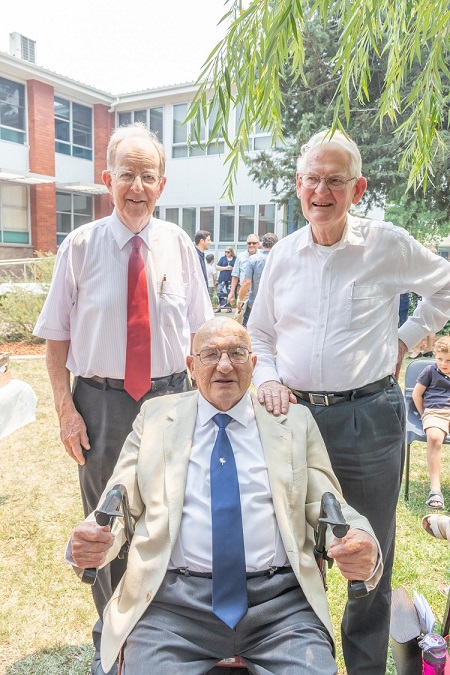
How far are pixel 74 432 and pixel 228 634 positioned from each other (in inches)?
42.0

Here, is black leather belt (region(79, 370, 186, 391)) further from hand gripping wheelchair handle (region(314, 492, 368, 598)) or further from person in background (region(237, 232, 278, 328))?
person in background (region(237, 232, 278, 328))

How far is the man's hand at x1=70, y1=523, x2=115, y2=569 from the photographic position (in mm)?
1752

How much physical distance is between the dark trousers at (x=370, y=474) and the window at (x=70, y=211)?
64.1 ft

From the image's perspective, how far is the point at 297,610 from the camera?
75.8 inches

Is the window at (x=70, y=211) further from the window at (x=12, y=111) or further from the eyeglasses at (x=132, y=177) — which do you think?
the eyeglasses at (x=132, y=177)

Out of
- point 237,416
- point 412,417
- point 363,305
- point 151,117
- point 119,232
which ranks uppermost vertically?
point 151,117

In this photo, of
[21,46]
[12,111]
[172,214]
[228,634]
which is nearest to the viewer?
[228,634]

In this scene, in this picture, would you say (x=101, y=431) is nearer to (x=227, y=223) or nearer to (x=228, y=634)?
(x=228, y=634)

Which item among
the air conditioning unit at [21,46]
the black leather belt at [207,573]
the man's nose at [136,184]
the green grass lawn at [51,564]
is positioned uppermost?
the air conditioning unit at [21,46]

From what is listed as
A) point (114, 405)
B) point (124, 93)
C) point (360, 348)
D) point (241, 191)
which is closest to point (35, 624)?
point (114, 405)

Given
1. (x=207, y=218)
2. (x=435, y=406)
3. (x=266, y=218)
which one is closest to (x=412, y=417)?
(x=435, y=406)

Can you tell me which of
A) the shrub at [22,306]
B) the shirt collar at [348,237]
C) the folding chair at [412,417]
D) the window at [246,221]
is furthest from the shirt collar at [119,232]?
the window at [246,221]

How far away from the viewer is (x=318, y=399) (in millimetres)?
2348

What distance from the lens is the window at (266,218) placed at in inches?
779
